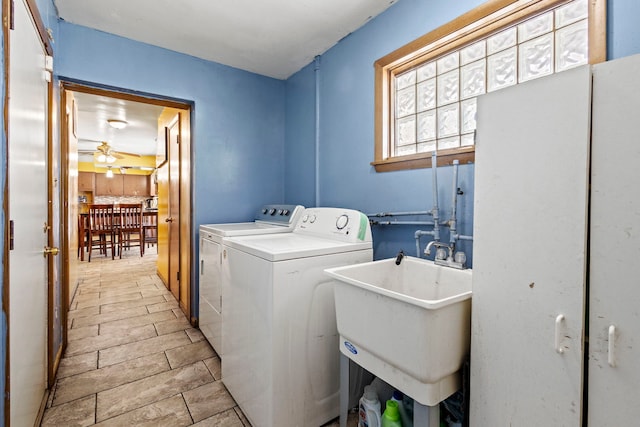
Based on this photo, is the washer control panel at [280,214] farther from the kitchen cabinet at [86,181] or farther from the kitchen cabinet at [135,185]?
the kitchen cabinet at [135,185]

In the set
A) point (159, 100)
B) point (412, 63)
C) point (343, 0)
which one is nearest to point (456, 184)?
point (412, 63)

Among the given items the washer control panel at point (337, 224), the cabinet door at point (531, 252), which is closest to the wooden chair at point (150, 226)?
the washer control panel at point (337, 224)

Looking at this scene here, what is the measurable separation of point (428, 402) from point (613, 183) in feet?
2.78

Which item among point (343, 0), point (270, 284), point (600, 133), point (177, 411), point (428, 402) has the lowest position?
point (177, 411)

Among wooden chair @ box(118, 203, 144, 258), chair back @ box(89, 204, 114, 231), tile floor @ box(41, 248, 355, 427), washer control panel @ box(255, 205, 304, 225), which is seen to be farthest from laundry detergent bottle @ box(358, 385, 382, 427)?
chair back @ box(89, 204, 114, 231)

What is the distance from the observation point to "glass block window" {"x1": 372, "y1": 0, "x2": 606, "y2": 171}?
1.31 m

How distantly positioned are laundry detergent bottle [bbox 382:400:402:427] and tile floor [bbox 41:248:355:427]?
1.27ft

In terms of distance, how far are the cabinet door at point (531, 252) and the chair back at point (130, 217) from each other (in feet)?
21.6

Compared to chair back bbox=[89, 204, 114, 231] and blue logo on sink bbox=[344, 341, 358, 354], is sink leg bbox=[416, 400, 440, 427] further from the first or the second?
chair back bbox=[89, 204, 114, 231]

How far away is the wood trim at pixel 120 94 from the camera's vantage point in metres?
2.28

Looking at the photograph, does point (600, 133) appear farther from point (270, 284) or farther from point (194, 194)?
point (194, 194)

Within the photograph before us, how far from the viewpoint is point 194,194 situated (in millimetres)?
2693

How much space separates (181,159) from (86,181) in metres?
7.35

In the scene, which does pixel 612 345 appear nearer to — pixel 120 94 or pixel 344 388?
pixel 344 388
